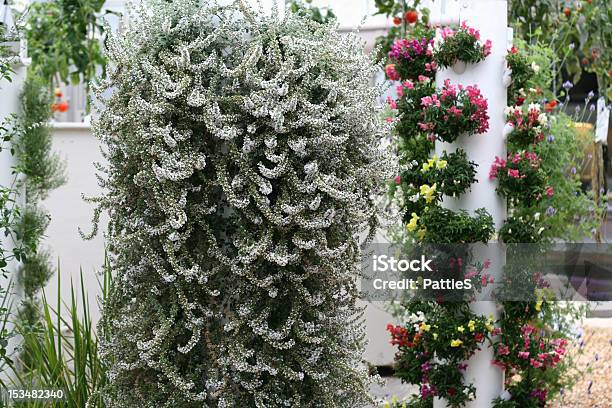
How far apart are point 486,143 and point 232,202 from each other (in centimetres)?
146

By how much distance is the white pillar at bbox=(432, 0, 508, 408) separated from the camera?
3.50 m

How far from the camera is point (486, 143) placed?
3512 mm

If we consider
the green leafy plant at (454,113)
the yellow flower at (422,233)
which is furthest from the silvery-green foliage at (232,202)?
the yellow flower at (422,233)

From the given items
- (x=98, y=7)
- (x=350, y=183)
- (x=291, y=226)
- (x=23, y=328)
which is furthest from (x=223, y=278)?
(x=98, y=7)

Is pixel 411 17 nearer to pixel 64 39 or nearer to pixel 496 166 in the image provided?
pixel 496 166

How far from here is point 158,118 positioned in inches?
98.4

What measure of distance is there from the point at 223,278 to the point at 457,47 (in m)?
1.49

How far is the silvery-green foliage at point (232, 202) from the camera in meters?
2.49

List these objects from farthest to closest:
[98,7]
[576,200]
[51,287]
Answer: [98,7] → [51,287] → [576,200]

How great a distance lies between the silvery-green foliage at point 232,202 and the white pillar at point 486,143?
2.98 ft

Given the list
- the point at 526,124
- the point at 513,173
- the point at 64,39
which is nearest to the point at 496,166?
the point at 513,173

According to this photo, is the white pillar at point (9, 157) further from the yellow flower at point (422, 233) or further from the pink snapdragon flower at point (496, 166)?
the pink snapdragon flower at point (496, 166)

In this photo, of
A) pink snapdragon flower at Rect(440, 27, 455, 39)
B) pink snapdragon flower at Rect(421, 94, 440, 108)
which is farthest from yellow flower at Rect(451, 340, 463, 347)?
pink snapdragon flower at Rect(440, 27, 455, 39)

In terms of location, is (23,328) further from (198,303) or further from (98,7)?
(98,7)
